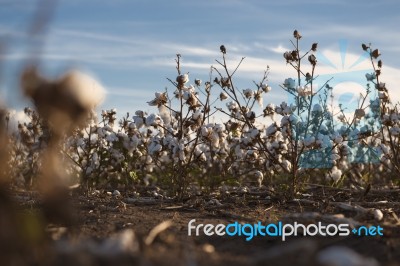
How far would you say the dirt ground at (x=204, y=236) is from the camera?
6.17ft

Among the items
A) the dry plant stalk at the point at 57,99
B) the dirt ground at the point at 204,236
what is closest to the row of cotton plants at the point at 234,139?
the dirt ground at the point at 204,236

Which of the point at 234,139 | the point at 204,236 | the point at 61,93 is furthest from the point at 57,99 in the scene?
the point at 234,139

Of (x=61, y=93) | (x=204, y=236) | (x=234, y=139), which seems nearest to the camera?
(x=61, y=93)

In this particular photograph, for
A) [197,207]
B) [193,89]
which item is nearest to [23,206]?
[197,207]

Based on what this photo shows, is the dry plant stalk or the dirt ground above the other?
the dry plant stalk

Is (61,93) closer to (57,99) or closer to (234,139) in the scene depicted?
(57,99)

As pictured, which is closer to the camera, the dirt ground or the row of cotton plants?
the dirt ground

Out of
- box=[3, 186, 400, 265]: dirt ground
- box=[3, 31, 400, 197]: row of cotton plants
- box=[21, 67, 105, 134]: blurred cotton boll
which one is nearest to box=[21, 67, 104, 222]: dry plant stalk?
box=[21, 67, 105, 134]: blurred cotton boll

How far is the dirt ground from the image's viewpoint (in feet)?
6.17

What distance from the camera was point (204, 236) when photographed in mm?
4219

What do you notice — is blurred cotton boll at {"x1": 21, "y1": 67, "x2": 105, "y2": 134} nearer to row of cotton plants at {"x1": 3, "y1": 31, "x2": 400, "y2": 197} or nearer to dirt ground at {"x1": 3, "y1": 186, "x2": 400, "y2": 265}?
dirt ground at {"x1": 3, "y1": 186, "x2": 400, "y2": 265}

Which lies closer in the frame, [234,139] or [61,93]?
[61,93]

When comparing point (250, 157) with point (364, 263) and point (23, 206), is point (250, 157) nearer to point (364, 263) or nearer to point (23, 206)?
point (23, 206)

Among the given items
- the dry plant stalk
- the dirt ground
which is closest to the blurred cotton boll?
the dry plant stalk
